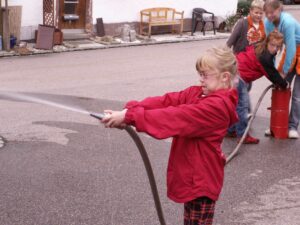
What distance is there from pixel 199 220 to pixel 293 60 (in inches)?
166

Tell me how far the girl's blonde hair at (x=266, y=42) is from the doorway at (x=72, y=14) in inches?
477

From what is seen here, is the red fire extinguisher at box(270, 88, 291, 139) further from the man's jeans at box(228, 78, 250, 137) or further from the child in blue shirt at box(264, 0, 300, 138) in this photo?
the man's jeans at box(228, 78, 250, 137)

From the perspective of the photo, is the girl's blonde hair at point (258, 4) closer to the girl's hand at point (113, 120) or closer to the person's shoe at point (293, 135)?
the person's shoe at point (293, 135)

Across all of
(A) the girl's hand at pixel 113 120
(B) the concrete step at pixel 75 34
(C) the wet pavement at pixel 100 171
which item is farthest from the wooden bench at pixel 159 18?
(A) the girl's hand at pixel 113 120

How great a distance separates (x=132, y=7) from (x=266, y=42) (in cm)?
1321

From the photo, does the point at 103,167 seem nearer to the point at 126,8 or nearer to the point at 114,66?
the point at 114,66

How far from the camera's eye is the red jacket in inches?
130

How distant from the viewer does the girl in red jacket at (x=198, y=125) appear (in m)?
3.33

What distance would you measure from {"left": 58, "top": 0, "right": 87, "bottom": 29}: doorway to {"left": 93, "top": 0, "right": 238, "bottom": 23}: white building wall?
0.41 meters

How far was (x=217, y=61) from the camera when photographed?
342 cm

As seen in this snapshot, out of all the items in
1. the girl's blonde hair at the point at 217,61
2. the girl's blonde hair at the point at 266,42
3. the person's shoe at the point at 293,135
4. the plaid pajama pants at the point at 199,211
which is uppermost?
the girl's blonde hair at the point at 217,61

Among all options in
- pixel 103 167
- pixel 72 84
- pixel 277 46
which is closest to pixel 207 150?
pixel 103 167

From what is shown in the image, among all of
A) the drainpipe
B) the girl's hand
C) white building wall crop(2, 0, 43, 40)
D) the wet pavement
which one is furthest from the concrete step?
the girl's hand

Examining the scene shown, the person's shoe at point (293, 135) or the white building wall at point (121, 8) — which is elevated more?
the white building wall at point (121, 8)
